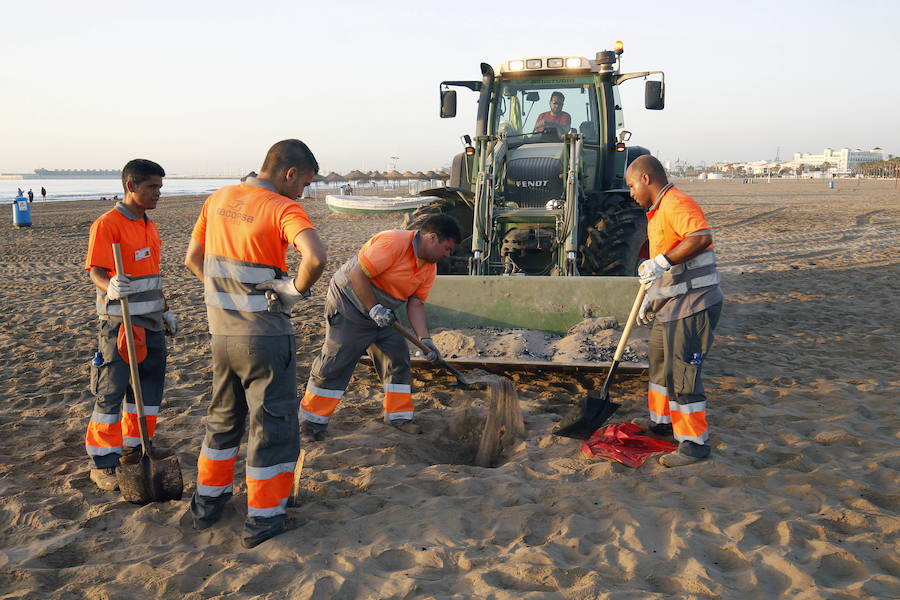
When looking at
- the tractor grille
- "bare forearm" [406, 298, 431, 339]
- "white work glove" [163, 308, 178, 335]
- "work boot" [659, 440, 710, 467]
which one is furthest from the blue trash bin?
"work boot" [659, 440, 710, 467]

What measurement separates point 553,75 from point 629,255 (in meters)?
2.29

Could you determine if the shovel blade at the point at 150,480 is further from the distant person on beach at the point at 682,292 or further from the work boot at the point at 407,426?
the distant person on beach at the point at 682,292

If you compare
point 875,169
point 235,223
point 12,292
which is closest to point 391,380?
point 235,223

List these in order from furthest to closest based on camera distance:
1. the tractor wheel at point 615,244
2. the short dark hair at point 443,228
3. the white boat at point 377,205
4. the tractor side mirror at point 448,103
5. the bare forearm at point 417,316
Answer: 1. the white boat at point 377,205
2. the tractor side mirror at point 448,103
3. the tractor wheel at point 615,244
4. the bare forearm at point 417,316
5. the short dark hair at point 443,228

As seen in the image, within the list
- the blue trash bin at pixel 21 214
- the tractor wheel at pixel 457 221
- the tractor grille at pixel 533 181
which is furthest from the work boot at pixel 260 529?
the blue trash bin at pixel 21 214

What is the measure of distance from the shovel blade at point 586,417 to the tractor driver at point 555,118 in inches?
161

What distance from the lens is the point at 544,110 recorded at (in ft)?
23.8

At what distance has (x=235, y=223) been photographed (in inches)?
109

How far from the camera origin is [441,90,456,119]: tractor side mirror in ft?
23.2

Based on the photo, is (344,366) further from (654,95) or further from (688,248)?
(654,95)

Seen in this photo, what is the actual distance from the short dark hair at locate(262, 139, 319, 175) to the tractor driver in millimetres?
4782

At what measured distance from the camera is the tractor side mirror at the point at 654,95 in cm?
649

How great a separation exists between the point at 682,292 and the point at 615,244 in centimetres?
261

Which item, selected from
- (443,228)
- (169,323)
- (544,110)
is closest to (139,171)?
(169,323)
